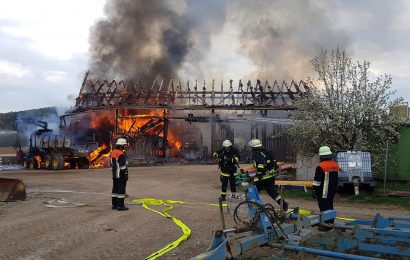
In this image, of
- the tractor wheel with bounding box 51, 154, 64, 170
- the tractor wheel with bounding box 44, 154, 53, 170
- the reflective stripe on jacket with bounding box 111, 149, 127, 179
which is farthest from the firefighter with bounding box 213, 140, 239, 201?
the tractor wheel with bounding box 44, 154, 53, 170

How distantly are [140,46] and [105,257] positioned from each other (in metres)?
34.7

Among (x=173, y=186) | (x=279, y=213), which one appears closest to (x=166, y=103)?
(x=173, y=186)

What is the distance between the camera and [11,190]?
40.5ft

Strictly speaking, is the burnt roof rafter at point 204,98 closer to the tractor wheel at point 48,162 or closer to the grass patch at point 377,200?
the tractor wheel at point 48,162

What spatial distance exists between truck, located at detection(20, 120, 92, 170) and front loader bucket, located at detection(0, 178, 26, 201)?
48.1 feet

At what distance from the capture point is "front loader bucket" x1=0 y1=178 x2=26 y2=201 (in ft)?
40.2

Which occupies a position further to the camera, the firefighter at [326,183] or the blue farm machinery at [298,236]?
the firefighter at [326,183]

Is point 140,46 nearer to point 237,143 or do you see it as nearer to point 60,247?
point 237,143

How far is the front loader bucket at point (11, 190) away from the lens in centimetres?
1226

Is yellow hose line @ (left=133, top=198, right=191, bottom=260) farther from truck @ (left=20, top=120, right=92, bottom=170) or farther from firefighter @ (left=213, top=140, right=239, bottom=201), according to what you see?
truck @ (left=20, top=120, right=92, bottom=170)

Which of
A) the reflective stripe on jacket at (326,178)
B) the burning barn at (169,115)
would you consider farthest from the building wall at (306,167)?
the burning barn at (169,115)

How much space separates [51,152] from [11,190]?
A: 16395 mm

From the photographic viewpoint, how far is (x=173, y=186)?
17.5 m

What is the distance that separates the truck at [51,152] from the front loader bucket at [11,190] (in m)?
14.6
